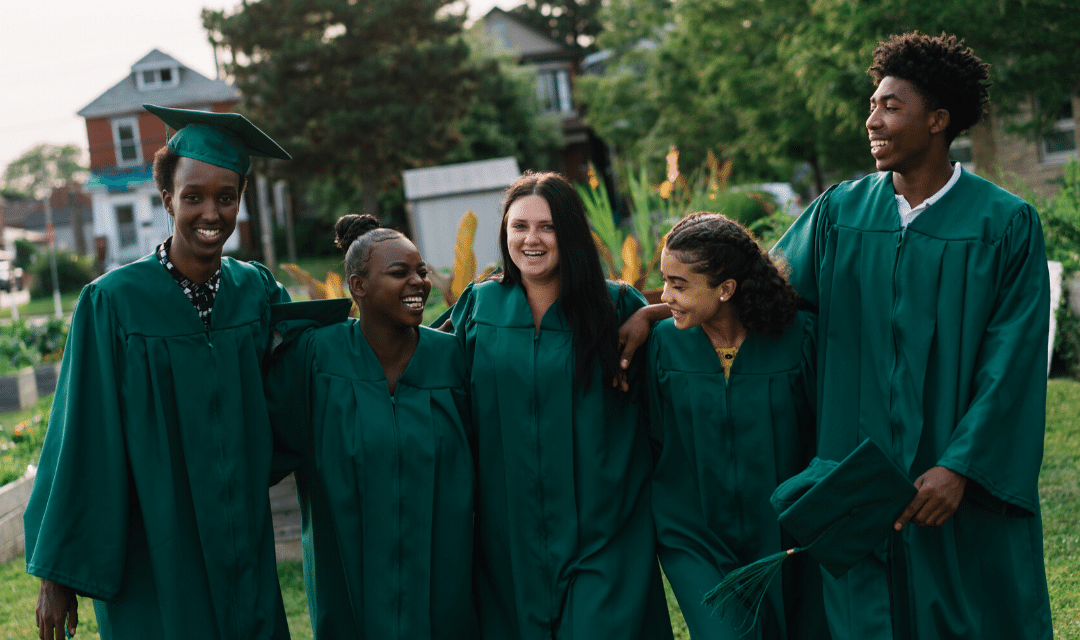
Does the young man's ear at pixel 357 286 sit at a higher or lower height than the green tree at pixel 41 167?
lower

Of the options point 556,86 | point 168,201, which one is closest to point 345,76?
point 556,86

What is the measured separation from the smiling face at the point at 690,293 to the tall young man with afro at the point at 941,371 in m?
0.39

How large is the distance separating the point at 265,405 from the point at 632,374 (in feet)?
4.09

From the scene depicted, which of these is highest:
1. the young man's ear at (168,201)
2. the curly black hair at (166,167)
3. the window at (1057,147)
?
the window at (1057,147)

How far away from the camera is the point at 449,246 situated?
13.5 metres

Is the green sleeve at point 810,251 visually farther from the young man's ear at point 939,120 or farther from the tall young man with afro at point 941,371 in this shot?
the young man's ear at point 939,120

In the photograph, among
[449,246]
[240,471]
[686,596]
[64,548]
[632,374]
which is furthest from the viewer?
[449,246]

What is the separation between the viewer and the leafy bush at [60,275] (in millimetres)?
29984

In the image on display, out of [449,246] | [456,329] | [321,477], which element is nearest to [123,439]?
[321,477]

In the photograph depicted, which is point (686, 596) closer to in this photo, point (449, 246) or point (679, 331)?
point (679, 331)

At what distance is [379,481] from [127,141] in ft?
121

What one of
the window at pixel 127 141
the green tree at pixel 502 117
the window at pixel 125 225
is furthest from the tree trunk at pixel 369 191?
the window at pixel 125 225

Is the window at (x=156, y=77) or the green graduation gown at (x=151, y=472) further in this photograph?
the window at (x=156, y=77)

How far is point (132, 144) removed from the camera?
1396 inches
